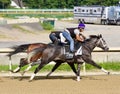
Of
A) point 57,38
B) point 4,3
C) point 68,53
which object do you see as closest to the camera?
point 68,53

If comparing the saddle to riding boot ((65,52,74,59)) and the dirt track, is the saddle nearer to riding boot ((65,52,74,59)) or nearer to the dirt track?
riding boot ((65,52,74,59))

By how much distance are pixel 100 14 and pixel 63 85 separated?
62.1 meters

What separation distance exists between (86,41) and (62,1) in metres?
113

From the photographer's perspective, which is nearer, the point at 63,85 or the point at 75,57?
the point at 63,85

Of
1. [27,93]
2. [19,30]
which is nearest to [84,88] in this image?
[27,93]

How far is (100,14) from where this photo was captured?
73688 mm

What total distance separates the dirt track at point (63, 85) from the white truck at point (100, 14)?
57272 millimetres

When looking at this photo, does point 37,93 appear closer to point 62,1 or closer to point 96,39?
point 96,39

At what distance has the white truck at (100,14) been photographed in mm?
71750

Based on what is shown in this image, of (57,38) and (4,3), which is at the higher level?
(57,38)

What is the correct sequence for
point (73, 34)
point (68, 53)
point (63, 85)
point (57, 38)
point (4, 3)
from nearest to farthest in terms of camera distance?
point (63, 85) → point (68, 53) → point (73, 34) → point (57, 38) → point (4, 3)

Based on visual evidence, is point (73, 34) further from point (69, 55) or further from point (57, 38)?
point (69, 55)

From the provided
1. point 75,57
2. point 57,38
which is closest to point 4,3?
point 57,38

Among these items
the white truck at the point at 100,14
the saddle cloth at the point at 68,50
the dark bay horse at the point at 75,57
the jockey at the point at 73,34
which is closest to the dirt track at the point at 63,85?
the dark bay horse at the point at 75,57
